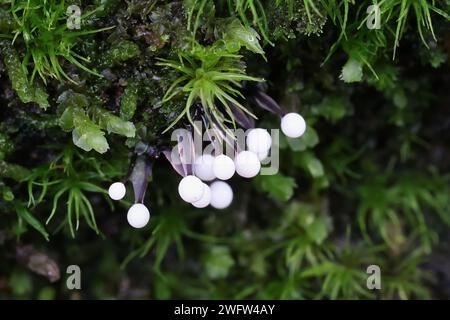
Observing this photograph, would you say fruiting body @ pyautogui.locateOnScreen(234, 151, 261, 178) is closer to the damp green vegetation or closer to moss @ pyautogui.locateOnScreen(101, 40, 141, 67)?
the damp green vegetation

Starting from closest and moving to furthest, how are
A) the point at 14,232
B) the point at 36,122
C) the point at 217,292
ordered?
the point at 36,122
the point at 14,232
the point at 217,292


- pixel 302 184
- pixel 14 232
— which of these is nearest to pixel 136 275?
pixel 14 232

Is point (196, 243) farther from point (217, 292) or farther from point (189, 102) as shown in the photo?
point (189, 102)

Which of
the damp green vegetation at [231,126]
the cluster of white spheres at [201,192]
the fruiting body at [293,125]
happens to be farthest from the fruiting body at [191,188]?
the fruiting body at [293,125]

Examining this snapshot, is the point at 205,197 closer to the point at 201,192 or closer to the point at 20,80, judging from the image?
the point at 201,192

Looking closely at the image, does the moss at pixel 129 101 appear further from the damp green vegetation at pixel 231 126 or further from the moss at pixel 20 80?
the moss at pixel 20 80

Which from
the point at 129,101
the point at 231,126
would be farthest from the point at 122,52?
the point at 231,126

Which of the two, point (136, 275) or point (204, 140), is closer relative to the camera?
point (204, 140)
